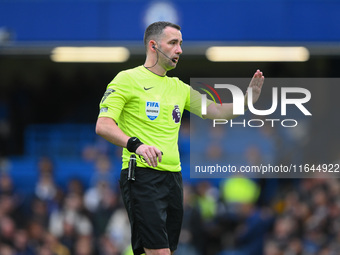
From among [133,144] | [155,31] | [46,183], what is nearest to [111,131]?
[133,144]

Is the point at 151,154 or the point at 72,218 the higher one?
the point at 151,154

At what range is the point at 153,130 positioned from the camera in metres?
5.96

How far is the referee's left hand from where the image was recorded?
5.37 m

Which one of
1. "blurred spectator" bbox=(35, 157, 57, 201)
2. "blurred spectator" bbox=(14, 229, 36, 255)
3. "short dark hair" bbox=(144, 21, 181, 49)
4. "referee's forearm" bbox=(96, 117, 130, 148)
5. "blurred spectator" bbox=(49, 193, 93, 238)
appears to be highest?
"short dark hair" bbox=(144, 21, 181, 49)

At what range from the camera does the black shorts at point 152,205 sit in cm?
582

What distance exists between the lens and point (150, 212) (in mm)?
5824

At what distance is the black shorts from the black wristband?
1.38 feet

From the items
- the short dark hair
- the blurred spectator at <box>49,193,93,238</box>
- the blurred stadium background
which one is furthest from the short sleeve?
the blurred spectator at <box>49,193,93,238</box>

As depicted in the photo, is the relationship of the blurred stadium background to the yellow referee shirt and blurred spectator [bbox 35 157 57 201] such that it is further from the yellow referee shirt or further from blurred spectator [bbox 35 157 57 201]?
the yellow referee shirt

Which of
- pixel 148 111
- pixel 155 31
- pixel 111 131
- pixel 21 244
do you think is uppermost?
pixel 155 31

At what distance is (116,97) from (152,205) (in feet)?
2.88

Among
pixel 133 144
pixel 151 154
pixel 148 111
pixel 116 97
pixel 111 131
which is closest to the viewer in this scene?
pixel 151 154

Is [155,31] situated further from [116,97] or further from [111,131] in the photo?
[111,131]

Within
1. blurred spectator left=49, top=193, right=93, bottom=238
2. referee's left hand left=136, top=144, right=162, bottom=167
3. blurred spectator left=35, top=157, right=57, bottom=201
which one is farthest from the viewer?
blurred spectator left=35, top=157, right=57, bottom=201
